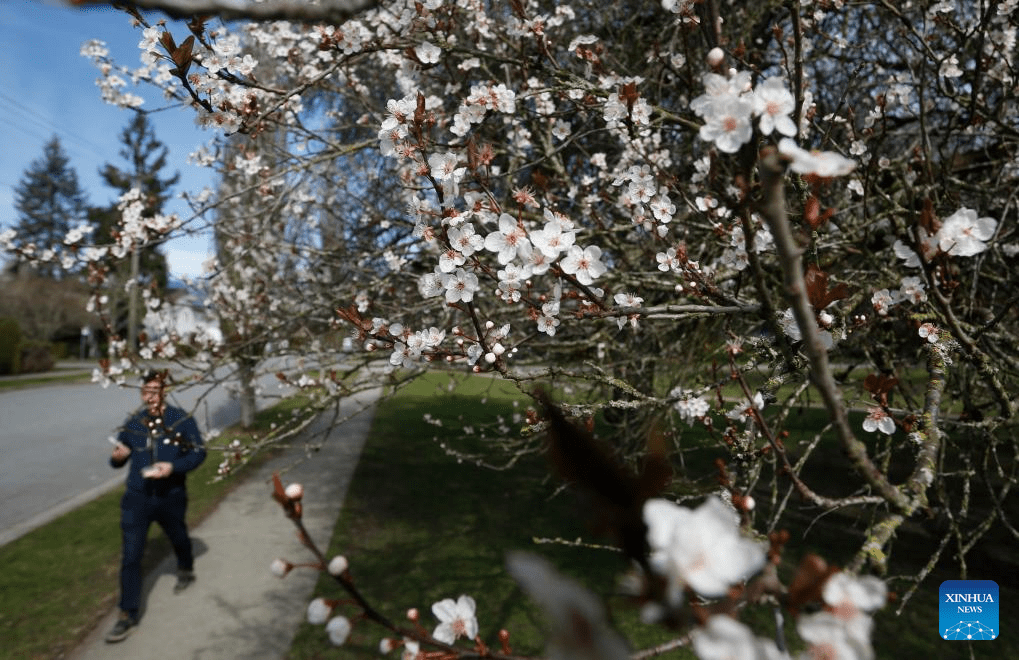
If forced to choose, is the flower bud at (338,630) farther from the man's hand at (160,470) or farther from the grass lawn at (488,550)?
the man's hand at (160,470)

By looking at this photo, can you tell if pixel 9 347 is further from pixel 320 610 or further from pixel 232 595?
pixel 320 610

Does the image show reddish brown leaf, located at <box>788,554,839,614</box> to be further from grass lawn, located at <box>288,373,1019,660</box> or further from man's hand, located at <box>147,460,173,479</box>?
man's hand, located at <box>147,460,173,479</box>

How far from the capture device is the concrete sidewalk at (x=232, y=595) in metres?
4.26

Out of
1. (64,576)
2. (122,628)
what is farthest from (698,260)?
(64,576)

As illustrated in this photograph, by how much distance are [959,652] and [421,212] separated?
5005 mm

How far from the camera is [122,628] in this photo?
14.5 ft

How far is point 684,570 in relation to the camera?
1.57ft

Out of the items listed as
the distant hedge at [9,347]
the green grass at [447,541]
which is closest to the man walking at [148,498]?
the green grass at [447,541]

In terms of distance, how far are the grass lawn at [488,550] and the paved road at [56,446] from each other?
82.6 inches

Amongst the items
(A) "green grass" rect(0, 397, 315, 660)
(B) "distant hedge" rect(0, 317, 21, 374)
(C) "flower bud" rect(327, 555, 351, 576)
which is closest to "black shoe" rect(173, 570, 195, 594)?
(A) "green grass" rect(0, 397, 315, 660)

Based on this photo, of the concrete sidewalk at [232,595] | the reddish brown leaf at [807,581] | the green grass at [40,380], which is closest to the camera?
the reddish brown leaf at [807,581]

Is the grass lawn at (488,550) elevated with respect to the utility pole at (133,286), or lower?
lower

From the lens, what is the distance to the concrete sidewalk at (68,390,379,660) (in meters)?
4.26

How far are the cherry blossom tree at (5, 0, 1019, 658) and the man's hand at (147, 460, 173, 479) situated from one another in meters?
0.89
